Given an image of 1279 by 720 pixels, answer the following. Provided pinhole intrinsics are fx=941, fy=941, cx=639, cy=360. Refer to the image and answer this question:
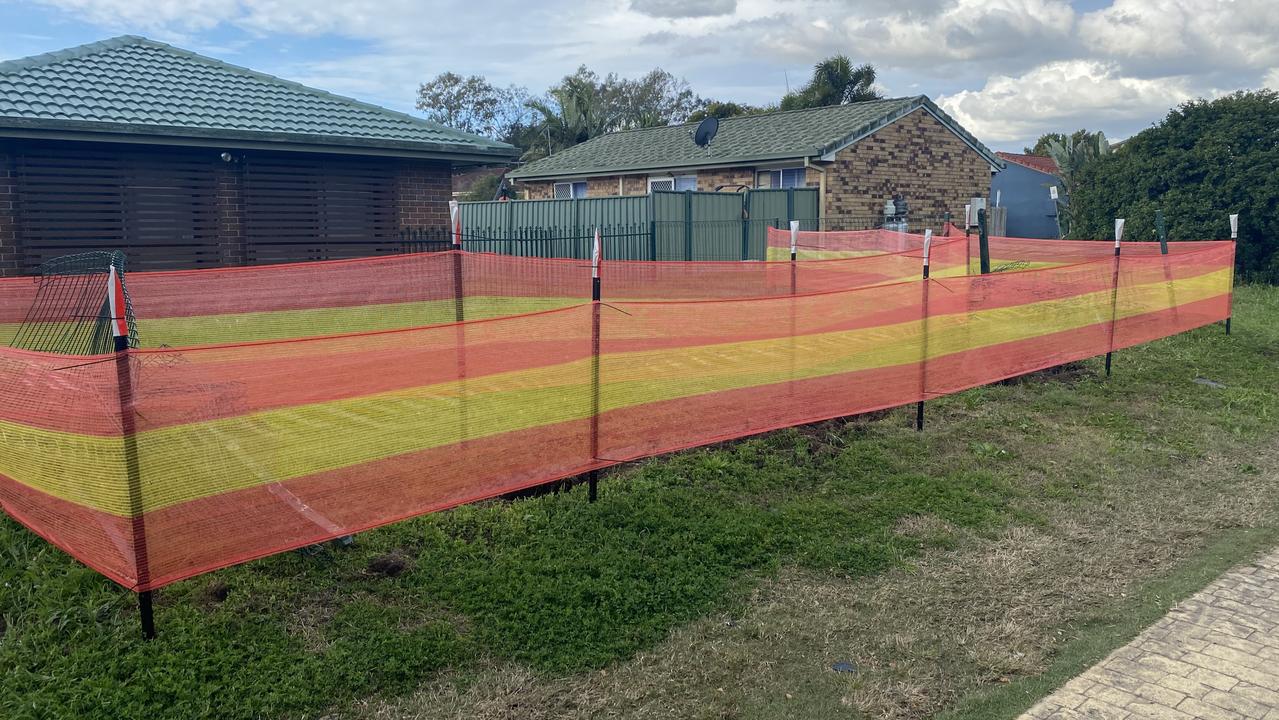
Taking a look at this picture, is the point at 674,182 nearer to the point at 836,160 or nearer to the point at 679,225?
the point at 836,160

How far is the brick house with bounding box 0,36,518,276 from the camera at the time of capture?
1131cm

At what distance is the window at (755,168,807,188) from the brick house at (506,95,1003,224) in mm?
25

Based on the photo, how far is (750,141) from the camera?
24828 mm

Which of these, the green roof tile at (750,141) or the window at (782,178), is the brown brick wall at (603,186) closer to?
the green roof tile at (750,141)

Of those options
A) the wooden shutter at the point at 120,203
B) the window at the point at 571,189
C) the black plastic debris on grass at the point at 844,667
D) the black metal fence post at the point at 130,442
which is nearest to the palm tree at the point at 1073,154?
the window at the point at 571,189

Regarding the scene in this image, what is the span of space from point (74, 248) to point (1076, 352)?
11.8 m

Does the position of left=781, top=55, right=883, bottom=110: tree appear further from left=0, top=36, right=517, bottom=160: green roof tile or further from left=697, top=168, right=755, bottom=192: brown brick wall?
left=0, top=36, right=517, bottom=160: green roof tile

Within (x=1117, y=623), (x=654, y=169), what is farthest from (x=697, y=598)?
(x=654, y=169)

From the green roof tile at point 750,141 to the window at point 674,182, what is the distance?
52cm

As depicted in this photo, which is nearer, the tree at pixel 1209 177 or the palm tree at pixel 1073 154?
the tree at pixel 1209 177

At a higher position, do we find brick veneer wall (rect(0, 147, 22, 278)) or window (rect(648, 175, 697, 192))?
window (rect(648, 175, 697, 192))

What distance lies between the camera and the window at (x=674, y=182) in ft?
84.7

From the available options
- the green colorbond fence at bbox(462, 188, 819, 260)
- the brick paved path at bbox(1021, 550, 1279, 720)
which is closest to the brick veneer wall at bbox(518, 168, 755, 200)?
the green colorbond fence at bbox(462, 188, 819, 260)

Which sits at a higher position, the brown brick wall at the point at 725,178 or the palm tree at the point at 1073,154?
the palm tree at the point at 1073,154
